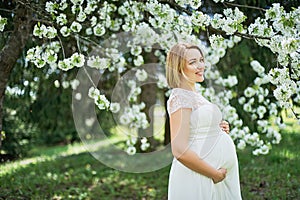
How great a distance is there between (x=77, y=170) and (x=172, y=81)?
14.0 ft

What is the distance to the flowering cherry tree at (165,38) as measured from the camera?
2.75m

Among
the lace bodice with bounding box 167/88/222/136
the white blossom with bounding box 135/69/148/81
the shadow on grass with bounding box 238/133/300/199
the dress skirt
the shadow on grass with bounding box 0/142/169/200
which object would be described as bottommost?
the shadow on grass with bounding box 0/142/169/200

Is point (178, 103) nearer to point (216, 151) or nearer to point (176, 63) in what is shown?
point (176, 63)

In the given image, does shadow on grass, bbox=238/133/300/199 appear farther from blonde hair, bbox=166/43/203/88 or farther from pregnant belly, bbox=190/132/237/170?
blonde hair, bbox=166/43/203/88

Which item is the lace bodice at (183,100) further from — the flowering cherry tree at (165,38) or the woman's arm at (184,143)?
the flowering cherry tree at (165,38)

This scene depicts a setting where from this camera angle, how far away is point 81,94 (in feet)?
21.7

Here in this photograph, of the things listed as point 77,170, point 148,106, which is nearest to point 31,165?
point 77,170

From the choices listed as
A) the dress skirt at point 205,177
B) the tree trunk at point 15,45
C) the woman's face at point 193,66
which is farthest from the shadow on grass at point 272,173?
the tree trunk at point 15,45

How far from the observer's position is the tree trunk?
151 inches

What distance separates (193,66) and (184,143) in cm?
42

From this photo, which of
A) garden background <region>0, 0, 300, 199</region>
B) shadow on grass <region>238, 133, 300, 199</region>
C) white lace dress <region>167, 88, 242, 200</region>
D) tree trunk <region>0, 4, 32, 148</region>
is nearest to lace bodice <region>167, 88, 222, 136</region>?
white lace dress <region>167, 88, 242, 200</region>

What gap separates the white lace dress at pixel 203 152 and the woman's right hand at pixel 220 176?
25mm

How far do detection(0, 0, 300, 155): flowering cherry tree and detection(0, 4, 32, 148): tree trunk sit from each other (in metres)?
0.17

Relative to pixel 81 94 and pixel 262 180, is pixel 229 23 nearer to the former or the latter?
pixel 262 180
